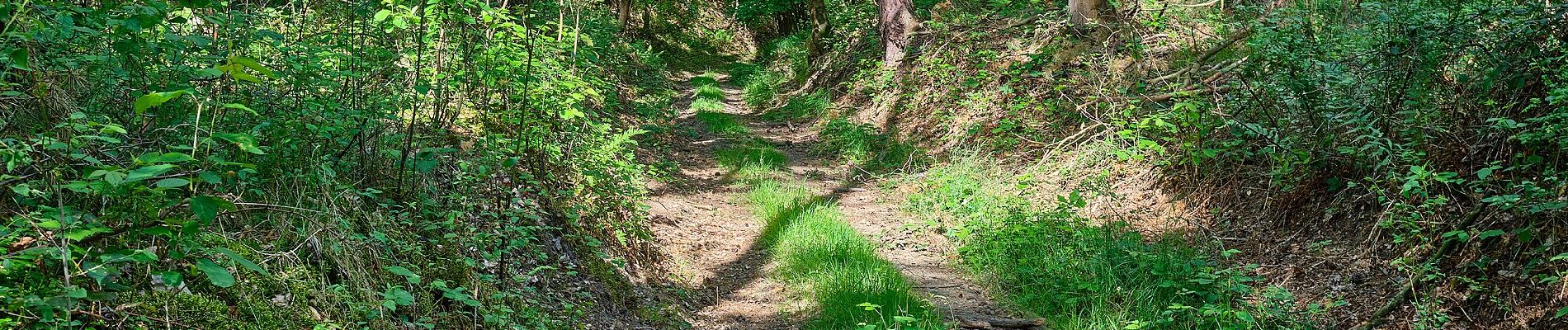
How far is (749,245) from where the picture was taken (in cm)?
670

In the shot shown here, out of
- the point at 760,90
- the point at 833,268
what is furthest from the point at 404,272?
the point at 760,90

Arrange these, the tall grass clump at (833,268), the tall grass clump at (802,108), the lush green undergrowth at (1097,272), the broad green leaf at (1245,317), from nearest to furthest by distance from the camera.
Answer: the broad green leaf at (1245,317) < the lush green undergrowth at (1097,272) < the tall grass clump at (833,268) < the tall grass clump at (802,108)

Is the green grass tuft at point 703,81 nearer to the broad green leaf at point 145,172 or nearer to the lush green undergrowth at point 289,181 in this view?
the lush green undergrowth at point 289,181

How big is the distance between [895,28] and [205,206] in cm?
1086

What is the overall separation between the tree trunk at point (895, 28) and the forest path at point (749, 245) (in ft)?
9.02

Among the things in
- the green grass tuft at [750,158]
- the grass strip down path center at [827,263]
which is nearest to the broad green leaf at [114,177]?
the grass strip down path center at [827,263]

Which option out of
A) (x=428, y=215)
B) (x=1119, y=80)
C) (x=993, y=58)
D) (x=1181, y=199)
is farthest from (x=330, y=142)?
(x=993, y=58)

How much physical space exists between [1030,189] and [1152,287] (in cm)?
221

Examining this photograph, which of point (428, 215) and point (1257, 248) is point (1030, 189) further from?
point (428, 215)

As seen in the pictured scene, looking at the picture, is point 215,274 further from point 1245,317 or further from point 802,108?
point 802,108

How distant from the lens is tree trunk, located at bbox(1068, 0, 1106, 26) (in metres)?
9.23

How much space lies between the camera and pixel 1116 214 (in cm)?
636

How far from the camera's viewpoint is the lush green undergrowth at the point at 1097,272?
4.70 meters

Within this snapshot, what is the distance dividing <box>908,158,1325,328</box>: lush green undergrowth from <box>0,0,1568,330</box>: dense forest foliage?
0.02 m
